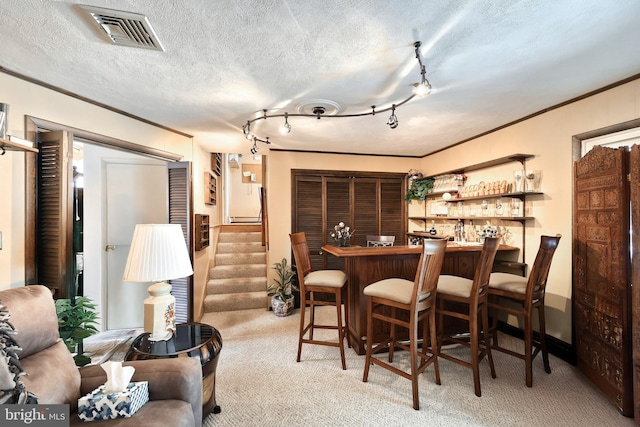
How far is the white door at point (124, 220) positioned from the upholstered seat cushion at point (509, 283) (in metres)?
3.68

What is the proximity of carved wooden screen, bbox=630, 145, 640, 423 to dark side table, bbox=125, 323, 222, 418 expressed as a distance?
2.67 m

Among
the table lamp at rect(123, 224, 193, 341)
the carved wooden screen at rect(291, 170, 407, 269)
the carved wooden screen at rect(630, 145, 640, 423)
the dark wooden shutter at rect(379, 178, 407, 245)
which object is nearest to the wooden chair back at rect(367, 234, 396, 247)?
the carved wooden screen at rect(291, 170, 407, 269)

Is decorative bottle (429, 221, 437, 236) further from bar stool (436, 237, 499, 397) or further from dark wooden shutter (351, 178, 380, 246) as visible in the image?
bar stool (436, 237, 499, 397)

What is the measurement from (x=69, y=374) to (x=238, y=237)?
395 cm

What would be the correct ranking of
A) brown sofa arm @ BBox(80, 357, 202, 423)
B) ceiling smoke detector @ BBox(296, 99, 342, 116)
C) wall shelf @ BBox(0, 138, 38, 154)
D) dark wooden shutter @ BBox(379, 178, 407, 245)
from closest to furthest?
brown sofa arm @ BBox(80, 357, 202, 423)
wall shelf @ BBox(0, 138, 38, 154)
ceiling smoke detector @ BBox(296, 99, 342, 116)
dark wooden shutter @ BBox(379, 178, 407, 245)

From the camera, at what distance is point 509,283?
238cm

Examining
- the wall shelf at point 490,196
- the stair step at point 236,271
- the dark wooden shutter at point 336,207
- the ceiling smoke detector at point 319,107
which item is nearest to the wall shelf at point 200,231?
the stair step at point 236,271

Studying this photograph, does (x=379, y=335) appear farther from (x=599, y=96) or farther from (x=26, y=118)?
(x=26, y=118)

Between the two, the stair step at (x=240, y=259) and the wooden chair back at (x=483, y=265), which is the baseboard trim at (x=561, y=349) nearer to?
the wooden chair back at (x=483, y=265)

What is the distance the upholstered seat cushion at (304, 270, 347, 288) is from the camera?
8.18ft

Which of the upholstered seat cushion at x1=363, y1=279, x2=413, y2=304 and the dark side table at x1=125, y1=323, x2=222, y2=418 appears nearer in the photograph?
the dark side table at x1=125, y1=323, x2=222, y2=418

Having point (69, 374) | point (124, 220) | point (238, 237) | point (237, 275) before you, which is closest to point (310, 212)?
point (237, 275)

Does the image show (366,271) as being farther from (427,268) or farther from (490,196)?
(490,196)

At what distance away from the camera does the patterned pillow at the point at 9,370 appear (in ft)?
3.13
